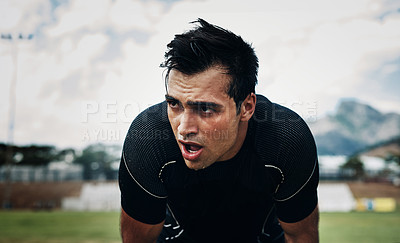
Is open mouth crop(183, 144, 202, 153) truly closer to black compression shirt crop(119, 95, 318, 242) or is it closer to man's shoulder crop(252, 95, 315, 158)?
black compression shirt crop(119, 95, 318, 242)

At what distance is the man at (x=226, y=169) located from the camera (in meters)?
3.18

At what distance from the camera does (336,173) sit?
53188 millimetres

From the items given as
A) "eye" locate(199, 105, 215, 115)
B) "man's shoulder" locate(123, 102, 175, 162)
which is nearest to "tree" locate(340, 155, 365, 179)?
"man's shoulder" locate(123, 102, 175, 162)

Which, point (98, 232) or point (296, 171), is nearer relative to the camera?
point (296, 171)

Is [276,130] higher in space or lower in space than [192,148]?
higher

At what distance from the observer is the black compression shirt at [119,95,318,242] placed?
3.57 meters

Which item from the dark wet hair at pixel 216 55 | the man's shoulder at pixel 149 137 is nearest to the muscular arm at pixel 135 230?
the man's shoulder at pixel 149 137

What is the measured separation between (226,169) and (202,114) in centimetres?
79

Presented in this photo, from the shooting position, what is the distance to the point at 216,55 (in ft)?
9.80

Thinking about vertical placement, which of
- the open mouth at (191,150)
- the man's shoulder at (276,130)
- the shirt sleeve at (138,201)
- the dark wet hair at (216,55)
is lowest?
the shirt sleeve at (138,201)

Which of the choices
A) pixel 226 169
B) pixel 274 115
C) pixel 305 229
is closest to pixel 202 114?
pixel 226 169

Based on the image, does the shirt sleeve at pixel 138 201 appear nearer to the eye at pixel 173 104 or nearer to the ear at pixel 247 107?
the eye at pixel 173 104

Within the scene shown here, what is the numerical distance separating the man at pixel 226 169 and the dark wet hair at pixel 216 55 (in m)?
0.01

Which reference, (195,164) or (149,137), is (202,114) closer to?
(195,164)
